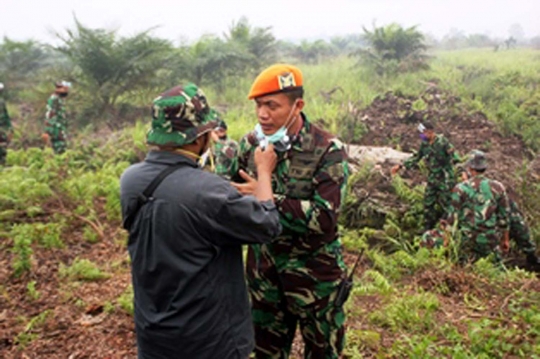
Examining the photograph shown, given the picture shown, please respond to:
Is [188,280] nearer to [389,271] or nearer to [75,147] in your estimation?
[389,271]

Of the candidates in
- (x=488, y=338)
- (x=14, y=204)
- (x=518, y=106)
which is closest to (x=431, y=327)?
(x=488, y=338)

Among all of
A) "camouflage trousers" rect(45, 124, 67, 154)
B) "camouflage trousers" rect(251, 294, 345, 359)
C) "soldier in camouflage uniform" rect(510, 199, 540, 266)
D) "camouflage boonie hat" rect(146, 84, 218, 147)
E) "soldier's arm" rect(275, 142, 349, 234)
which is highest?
"camouflage boonie hat" rect(146, 84, 218, 147)

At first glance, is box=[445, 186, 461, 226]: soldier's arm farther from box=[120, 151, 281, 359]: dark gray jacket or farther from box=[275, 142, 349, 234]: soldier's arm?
box=[120, 151, 281, 359]: dark gray jacket

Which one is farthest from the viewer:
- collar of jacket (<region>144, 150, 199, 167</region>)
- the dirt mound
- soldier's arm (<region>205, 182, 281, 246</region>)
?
the dirt mound

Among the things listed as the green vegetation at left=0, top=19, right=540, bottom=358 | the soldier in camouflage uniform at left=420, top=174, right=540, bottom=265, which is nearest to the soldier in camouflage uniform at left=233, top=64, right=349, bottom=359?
the green vegetation at left=0, top=19, right=540, bottom=358

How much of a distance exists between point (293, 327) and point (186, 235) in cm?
113

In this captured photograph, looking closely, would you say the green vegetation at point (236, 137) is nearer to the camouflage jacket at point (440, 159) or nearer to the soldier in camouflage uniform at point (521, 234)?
the camouflage jacket at point (440, 159)

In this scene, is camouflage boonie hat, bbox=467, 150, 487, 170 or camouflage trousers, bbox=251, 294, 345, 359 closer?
camouflage trousers, bbox=251, 294, 345, 359

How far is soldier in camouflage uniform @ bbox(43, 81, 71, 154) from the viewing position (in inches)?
340

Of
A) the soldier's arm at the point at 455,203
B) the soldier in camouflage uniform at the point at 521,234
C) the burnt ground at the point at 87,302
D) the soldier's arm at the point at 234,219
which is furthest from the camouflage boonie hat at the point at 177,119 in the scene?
the soldier in camouflage uniform at the point at 521,234

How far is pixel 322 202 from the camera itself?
2.10 meters

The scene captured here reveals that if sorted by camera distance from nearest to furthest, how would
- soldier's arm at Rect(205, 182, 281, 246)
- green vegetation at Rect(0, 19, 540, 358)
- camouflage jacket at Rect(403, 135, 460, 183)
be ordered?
soldier's arm at Rect(205, 182, 281, 246), green vegetation at Rect(0, 19, 540, 358), camouflage jacket at Rect(403, 135, 460, 183)

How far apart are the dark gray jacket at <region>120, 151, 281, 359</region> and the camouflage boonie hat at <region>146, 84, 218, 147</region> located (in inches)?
2.8

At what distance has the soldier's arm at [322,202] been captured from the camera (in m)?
2.08
